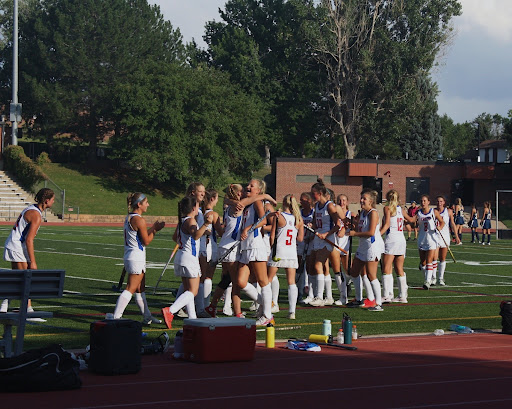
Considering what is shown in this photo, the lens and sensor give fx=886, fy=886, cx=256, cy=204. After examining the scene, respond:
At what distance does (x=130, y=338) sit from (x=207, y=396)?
1375 mm

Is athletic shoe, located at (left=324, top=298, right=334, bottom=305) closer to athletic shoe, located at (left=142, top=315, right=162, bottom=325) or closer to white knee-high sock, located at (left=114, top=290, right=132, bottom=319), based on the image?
athletic shoe, located at (left=142, top=315, right=162, bottom=325)

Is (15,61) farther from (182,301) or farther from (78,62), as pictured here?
(182,301)

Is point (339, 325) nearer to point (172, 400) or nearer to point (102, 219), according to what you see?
point (172, 400)

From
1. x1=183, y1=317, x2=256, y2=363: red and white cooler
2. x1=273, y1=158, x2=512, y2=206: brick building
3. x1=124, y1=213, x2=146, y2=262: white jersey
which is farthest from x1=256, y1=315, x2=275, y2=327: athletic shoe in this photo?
x1=273, y1=158, x2=512, y2=206: brick building

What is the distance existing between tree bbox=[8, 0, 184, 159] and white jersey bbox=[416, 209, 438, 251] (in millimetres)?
56473

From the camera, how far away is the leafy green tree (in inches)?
2714

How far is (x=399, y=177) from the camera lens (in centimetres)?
7450

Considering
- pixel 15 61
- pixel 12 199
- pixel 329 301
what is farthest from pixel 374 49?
pixel 329 301

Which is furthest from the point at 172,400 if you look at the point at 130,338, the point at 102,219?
the point at 102,219

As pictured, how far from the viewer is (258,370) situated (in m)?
9.04

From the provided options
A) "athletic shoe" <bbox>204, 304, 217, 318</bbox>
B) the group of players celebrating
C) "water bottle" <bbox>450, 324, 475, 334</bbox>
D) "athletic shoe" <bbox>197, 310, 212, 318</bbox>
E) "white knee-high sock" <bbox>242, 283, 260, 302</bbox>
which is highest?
the group of players celebrating

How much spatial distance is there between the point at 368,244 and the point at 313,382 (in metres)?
6.63

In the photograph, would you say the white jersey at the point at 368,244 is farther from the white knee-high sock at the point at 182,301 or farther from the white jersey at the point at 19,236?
the white jersey at the point at 19,236

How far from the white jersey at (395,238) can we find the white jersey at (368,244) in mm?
1299
